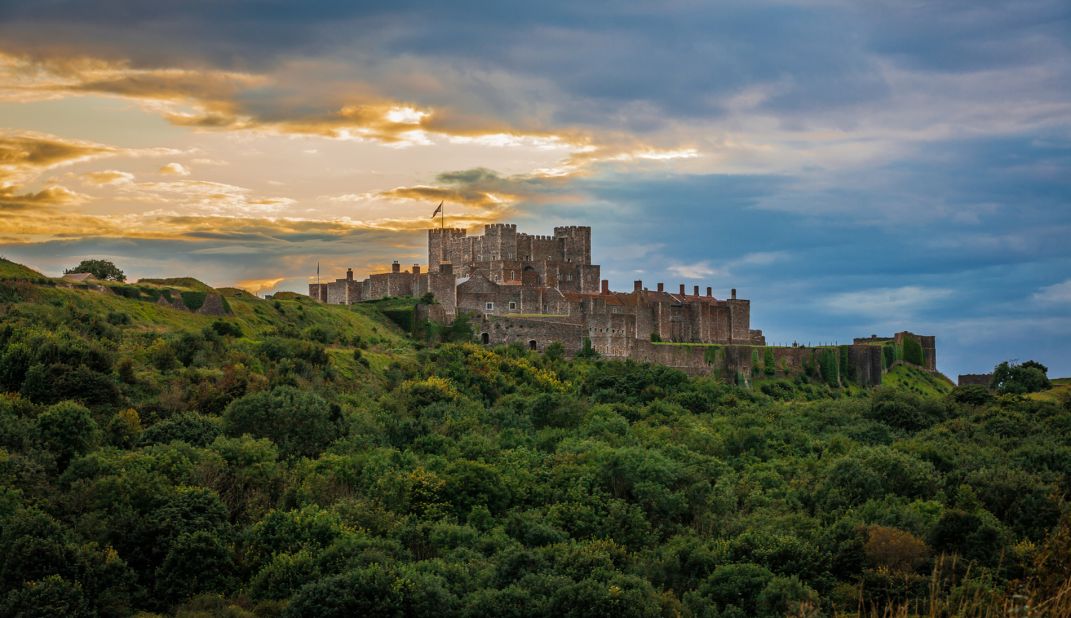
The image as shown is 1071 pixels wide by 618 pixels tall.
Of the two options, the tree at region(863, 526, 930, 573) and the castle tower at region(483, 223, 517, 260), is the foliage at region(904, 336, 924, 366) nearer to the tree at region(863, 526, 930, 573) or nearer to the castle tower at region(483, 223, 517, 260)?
the castle tower at region(483, 223, 517, 260)

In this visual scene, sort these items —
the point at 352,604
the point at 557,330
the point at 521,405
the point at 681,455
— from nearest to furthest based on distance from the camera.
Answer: the point at 352,604 < the point at 681,455 < the point at 521,405 < the point at 557,330

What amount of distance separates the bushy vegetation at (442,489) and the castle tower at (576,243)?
24500 mm

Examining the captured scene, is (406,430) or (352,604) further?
(406,430)

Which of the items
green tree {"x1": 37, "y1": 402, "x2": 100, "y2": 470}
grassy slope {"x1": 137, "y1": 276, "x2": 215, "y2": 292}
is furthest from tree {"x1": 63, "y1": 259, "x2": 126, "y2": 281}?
green tree {"x1": 37, "y1": 402, "x2": 100, "y2": 470}

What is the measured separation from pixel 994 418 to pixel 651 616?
2959cm

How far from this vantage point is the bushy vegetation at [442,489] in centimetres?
2588

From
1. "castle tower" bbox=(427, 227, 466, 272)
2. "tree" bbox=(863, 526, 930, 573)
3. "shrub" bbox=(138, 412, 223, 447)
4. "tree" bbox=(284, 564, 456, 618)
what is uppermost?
"castle tower" bbox=(427, 227, 466, 272)

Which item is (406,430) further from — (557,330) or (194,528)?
(557,330)

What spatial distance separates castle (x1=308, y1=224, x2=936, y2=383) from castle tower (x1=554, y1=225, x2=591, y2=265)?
7 cm

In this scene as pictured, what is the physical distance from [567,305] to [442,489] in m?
32.8

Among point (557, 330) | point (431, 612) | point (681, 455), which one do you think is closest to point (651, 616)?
point (431, 612)

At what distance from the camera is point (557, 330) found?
203 ft

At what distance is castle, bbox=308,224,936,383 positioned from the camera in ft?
205

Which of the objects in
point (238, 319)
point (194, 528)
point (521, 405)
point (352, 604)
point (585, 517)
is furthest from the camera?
point (238, 319)
